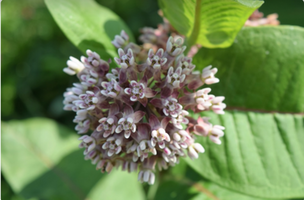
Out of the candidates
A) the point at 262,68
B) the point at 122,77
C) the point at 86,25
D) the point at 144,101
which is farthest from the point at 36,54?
the point at 262,68

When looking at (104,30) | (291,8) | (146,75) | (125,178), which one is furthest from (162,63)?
(291,8)

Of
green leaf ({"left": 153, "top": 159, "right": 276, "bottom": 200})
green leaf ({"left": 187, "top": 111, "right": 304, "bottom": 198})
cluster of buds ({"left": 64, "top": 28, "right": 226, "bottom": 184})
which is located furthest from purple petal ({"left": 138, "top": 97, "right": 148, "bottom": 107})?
green leaf ({"left": 153, "top": 159, "right": 276, "bottom": 200})

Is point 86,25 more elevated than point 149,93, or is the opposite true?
point 86,25

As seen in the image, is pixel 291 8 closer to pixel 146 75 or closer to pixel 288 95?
pixel 288 95

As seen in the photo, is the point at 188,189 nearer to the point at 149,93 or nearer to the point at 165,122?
the point at 165,122

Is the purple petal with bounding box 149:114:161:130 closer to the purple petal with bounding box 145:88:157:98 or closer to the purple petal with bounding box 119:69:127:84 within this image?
the purple petal with bounding box 145:88:157:98

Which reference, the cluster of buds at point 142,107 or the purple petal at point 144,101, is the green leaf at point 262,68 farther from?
the purple petal at point 144,101

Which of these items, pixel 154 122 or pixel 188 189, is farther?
pixel 188 189
